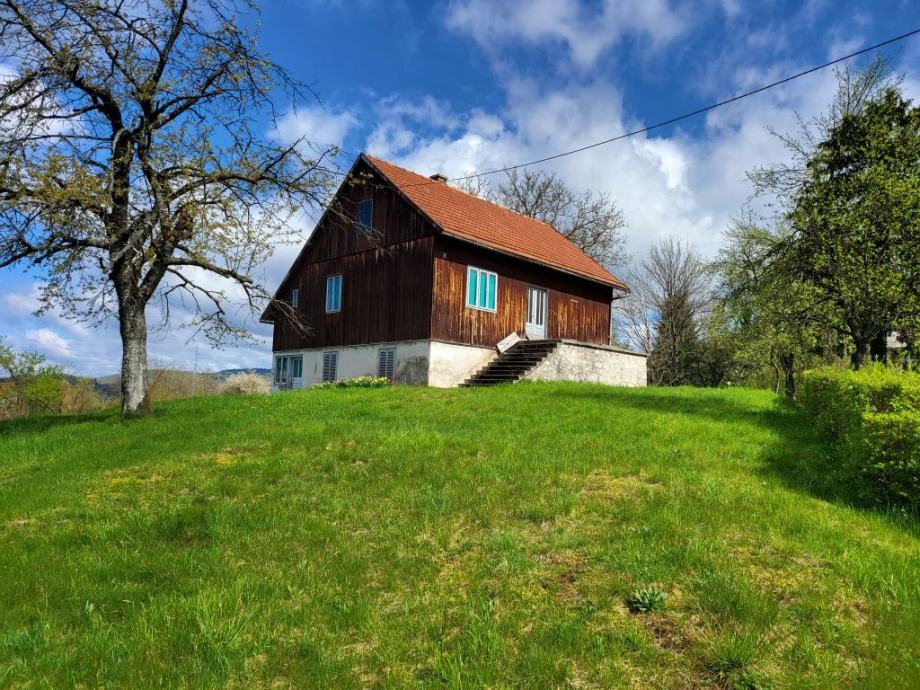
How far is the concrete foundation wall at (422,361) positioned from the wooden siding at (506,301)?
0.44 m

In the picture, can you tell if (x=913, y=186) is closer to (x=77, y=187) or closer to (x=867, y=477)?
(x=867, y=477)

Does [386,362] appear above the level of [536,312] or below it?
below

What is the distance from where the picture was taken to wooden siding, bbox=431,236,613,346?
2098 centimetres

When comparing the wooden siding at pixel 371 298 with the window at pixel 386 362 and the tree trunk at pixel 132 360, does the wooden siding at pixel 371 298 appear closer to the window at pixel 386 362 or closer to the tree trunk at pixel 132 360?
the window at pixel 386 362

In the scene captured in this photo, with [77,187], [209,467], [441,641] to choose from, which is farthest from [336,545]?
[77,187]

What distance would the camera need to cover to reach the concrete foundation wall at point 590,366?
21141mm

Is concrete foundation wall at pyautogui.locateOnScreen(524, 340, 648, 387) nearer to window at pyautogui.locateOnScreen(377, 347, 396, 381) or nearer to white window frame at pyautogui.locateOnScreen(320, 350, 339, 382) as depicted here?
window at pyautogui.locateOnScreen(377, 347, 396, 381)

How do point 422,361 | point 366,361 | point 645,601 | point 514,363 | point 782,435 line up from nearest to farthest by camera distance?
point 645,601 → point 782,435 → point 422,361 → point 514,363 → point 366,361

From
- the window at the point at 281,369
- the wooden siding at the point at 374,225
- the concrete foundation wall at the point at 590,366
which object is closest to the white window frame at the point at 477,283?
the wooden siding at the point at 374,225

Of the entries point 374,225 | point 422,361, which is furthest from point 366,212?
point 422,361

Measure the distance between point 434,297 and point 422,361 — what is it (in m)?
2.24

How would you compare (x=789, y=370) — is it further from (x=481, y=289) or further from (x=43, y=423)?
(x=43, y=423)

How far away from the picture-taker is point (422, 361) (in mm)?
20609

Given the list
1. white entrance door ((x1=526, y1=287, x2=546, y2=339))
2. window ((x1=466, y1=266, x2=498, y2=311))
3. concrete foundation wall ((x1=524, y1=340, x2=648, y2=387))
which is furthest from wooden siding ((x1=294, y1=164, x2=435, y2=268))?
concrete foundation wall ((x1=524, y1=340, x2=648, y2=387))
